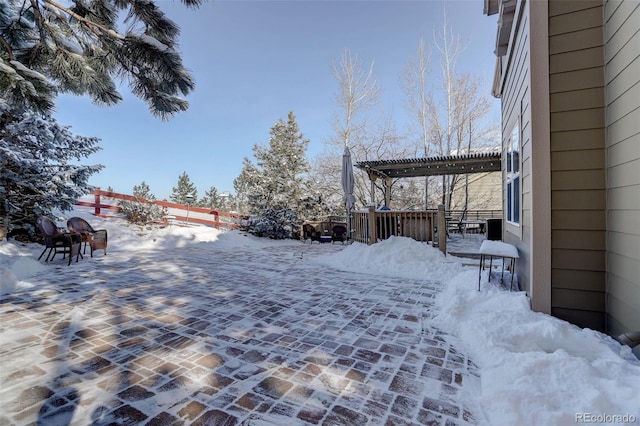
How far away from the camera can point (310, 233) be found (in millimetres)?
10492

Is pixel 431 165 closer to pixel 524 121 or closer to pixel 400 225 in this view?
Result: pixel 400 225

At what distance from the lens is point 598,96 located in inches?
93.1

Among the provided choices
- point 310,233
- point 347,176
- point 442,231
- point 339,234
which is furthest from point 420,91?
point 442,231

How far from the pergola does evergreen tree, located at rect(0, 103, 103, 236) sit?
25.1ft

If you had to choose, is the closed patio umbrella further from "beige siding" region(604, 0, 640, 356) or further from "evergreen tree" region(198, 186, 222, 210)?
"evergreen tree" region(198, 186, 222, 210)

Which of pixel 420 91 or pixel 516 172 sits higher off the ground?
pixel 420 91

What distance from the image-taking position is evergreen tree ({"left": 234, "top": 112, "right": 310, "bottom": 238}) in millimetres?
11234

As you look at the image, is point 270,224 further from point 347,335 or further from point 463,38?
point 463,38

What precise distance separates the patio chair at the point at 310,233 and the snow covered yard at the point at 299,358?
6013mm

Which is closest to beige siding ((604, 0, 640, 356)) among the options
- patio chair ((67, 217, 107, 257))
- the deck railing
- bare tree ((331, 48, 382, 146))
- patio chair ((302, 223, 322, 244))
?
the deck railing

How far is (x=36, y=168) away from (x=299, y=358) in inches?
319

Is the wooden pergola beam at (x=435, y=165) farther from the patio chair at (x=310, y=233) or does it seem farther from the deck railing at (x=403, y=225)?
the patio chair at (x=310, y=233)

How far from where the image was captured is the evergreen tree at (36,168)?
6559mm

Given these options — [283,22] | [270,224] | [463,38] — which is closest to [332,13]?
[283,22]
